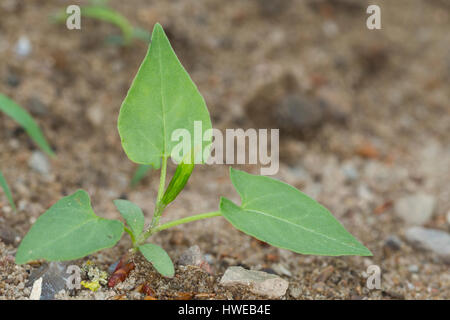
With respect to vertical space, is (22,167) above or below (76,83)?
below

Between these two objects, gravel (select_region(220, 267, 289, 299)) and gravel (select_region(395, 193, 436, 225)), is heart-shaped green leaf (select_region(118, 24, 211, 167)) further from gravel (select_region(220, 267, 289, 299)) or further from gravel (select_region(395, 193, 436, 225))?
gravel (select_region(395, 193, 436, 225))

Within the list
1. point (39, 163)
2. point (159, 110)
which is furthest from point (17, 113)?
point (159, 110)

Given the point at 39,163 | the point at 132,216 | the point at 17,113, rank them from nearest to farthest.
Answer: the point at 132,216
the point at 17,113
the point at 39,163

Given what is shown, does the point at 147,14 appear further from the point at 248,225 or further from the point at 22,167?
the point at 248,225

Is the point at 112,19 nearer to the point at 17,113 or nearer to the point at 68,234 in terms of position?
the point at 17,113

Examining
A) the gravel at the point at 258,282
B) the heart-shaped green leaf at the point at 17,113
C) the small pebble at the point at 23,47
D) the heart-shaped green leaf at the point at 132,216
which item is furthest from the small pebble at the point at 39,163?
the gravel at the point at 258,282
